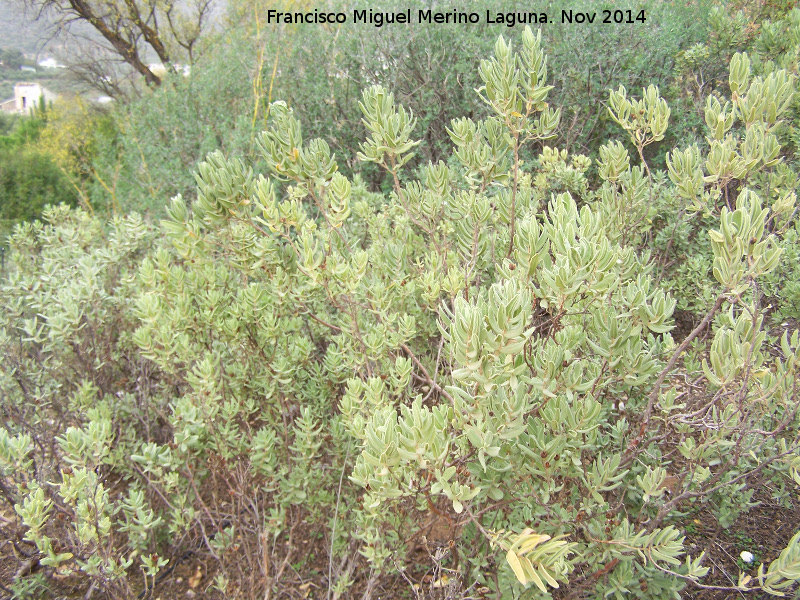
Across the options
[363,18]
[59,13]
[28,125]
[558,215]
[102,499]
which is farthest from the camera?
[28,125]

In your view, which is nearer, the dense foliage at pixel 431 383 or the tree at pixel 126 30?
the dense foliage at pixel 431 383

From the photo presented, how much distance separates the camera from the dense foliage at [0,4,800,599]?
1.43m

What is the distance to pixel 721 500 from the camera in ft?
6.79

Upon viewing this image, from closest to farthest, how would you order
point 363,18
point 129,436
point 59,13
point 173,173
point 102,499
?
point 102,499
point 129,436
point 363,18
point 173,173
point 59,13

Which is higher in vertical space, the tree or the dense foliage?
the tree

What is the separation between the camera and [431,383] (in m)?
1.95

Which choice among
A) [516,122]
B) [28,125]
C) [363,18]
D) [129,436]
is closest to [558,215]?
[516,122]

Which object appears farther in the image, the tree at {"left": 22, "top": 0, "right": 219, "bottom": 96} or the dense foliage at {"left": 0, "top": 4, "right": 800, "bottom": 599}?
the tree at {"left": 22, "top": 0, "right": 219, "bottom": 96}

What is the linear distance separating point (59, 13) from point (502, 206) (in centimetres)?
1345

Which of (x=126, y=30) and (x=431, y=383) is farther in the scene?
(x=126, y=30)

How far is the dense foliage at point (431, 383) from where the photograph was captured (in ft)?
4.69

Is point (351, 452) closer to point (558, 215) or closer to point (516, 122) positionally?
point (558, 215)

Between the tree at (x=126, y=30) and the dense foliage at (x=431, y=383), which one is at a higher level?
the tree at (x=126, y=30)

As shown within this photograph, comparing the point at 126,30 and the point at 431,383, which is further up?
the point at 126,30
